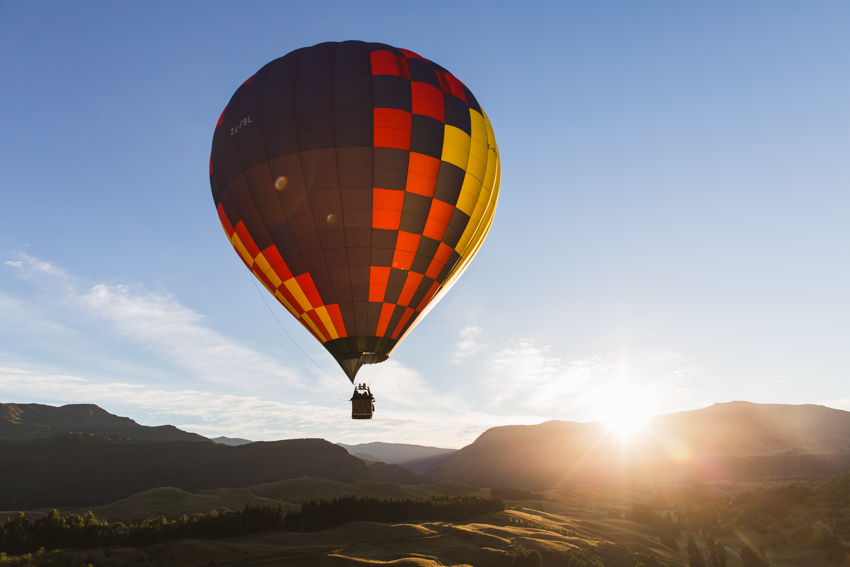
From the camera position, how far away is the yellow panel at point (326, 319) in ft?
69.3

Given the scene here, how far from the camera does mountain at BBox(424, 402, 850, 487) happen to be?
5098 inches

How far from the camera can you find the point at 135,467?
319 ft

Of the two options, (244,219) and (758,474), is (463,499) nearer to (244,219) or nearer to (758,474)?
(244,219)

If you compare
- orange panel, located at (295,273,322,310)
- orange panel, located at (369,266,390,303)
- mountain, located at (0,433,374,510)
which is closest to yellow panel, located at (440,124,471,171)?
orange panel, located at (369,266,390,303)

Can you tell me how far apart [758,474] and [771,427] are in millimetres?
77450

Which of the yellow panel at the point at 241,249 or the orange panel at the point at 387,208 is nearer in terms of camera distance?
the orange panel at the point at 387,208

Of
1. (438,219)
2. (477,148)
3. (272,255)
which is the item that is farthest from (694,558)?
(272,255)

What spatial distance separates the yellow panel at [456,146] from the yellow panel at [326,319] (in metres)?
8.80

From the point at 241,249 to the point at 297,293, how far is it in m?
4.04

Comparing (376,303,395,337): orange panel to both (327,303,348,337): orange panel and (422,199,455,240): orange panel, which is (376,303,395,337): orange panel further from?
(422,199,455,240): orange panel

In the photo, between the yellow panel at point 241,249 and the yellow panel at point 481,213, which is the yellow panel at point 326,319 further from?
the yellow panel at point 481,213

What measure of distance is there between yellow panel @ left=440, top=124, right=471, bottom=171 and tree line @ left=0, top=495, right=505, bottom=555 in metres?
23.0

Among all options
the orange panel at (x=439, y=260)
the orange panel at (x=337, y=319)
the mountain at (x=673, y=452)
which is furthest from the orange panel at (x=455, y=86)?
the mountain at (x=673, y=452)

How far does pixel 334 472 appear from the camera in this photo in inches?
4456
